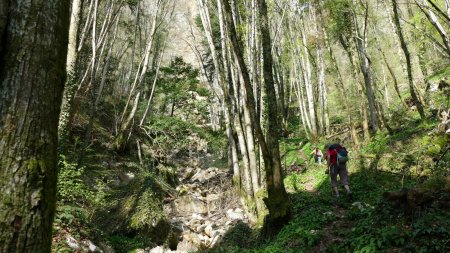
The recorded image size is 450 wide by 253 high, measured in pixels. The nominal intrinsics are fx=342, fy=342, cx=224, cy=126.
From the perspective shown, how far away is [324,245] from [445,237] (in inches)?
76.6

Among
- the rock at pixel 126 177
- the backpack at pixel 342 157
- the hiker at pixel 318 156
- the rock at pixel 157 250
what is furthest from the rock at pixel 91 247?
the hiker at pixel 318 156

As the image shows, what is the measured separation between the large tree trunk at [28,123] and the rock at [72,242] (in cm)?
399

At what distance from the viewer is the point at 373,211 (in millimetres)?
6285

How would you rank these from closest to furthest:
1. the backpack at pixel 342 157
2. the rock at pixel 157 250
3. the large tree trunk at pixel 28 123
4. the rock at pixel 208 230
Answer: the large tree trunk at pixel 28 123 < the rock at pixel 157 250 < the backpack at pixel 342 157 < the rock at pixel 208 230

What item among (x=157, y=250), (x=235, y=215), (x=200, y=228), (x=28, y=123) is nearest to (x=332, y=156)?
(x=235, y=215)

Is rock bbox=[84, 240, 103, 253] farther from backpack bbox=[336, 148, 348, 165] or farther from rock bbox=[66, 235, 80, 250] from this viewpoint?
backpack bbox=[336, 148, 348, 165]

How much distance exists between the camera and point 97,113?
19.0 m

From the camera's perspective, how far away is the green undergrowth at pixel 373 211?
492 cm

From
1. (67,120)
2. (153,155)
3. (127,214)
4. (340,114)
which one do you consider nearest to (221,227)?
(127,214)

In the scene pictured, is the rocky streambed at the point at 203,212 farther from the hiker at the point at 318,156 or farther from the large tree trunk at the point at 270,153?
the hiker at the point at 318,156

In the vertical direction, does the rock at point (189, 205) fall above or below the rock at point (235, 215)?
above

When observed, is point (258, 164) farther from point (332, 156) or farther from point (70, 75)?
point (70, 75)

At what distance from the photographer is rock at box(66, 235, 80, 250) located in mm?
5564

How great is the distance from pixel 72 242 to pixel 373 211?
5302 mm
